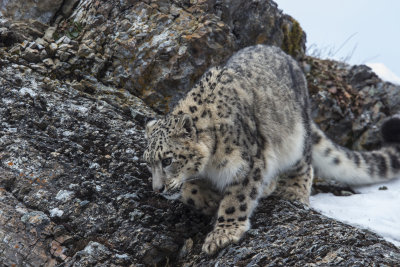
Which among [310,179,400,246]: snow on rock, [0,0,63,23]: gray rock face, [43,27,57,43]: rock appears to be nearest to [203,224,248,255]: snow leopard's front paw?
[310,179,400,246]: snow on rock

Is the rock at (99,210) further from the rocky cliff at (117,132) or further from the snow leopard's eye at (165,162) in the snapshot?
the snow leopard's eye at (165,162)

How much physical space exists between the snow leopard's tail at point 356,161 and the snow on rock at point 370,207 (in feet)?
0.57

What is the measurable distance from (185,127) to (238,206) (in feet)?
2.81

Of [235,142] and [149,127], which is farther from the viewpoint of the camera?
[149,127]

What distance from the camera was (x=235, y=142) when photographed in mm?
3711

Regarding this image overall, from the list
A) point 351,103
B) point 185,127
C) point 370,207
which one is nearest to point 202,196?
point 185,127

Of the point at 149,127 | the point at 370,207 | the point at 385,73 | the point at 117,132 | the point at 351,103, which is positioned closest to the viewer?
the point at 149,127

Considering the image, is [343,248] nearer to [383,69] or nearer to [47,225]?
[47,225]

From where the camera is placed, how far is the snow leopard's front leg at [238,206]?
11.6ft

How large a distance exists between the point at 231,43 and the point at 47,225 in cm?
367

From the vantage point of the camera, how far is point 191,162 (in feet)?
12.2

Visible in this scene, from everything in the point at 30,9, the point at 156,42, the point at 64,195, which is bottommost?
the point at 64,195

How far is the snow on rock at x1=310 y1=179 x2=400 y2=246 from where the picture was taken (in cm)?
453

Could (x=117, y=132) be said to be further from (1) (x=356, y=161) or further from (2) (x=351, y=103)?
(2) (x=351, y=103)
